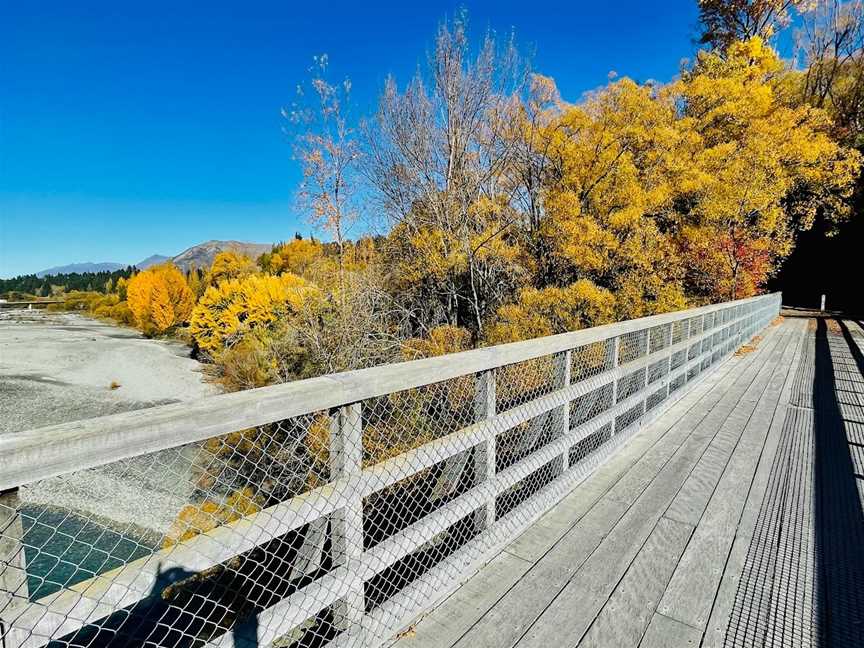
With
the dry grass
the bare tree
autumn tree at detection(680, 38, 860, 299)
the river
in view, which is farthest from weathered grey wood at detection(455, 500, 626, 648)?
the bare tree

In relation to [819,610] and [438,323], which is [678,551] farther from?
[438,323]

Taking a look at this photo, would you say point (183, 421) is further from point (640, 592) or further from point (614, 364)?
point (614, 364)

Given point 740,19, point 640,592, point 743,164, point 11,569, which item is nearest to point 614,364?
point 640,592

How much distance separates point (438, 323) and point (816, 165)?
48.8ft

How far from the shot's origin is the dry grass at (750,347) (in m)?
8.61

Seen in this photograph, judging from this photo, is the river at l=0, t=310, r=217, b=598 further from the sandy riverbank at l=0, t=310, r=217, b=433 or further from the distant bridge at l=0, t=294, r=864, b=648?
the distant bridge at l=0, t=294, r=864, b=648

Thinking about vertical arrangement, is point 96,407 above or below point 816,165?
below

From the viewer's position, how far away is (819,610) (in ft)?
6.48

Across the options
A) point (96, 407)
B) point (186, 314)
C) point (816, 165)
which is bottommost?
point (96, 407)

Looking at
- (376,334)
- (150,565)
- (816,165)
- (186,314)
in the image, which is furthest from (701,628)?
(186,314)

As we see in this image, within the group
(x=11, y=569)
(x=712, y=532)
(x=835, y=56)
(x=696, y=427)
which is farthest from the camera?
(x=835, y=56)

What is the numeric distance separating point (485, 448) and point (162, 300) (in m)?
54.0

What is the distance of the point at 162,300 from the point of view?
158ft

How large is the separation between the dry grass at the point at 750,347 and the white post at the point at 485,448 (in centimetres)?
803
